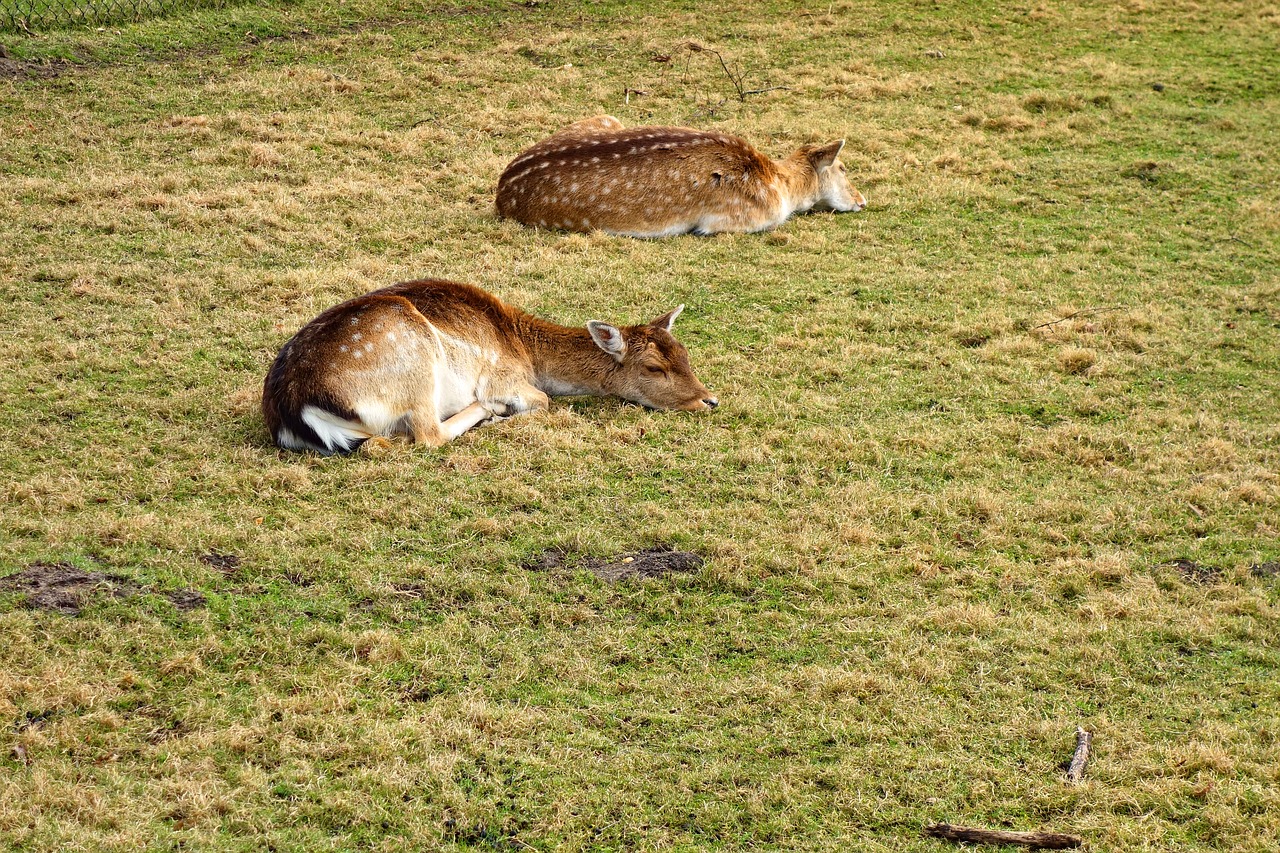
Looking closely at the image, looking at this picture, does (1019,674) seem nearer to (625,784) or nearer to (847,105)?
(625,784)

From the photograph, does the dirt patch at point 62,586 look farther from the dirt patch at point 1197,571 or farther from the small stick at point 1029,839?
the dirt patch at point 1197,571

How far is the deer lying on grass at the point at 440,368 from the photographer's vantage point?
6.34m

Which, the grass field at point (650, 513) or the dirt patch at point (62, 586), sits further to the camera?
the dirt patch at point (62, 586)

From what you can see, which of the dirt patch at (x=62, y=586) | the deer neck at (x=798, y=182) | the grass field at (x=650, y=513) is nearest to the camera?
the grass field at (x=650, y=513)

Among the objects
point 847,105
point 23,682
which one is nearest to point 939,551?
point 23,682

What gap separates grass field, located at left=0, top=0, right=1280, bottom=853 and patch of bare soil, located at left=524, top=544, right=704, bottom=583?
2.7 inches

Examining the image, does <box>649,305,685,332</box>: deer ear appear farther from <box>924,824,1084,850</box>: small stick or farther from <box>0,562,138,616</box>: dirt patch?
<box>924,824,1084,850</box>: small stick

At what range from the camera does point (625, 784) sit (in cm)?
426

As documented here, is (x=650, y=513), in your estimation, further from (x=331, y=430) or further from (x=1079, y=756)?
(x=1079, y=756)

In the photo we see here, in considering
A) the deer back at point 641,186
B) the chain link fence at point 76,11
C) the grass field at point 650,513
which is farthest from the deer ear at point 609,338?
the chain link fence at point 76,11

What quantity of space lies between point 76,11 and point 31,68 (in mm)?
1583

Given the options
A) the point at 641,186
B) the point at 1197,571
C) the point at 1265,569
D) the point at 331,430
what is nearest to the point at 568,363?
the point at 331,430

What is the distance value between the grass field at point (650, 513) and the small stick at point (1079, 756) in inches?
2.6

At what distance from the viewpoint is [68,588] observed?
5098 mm
